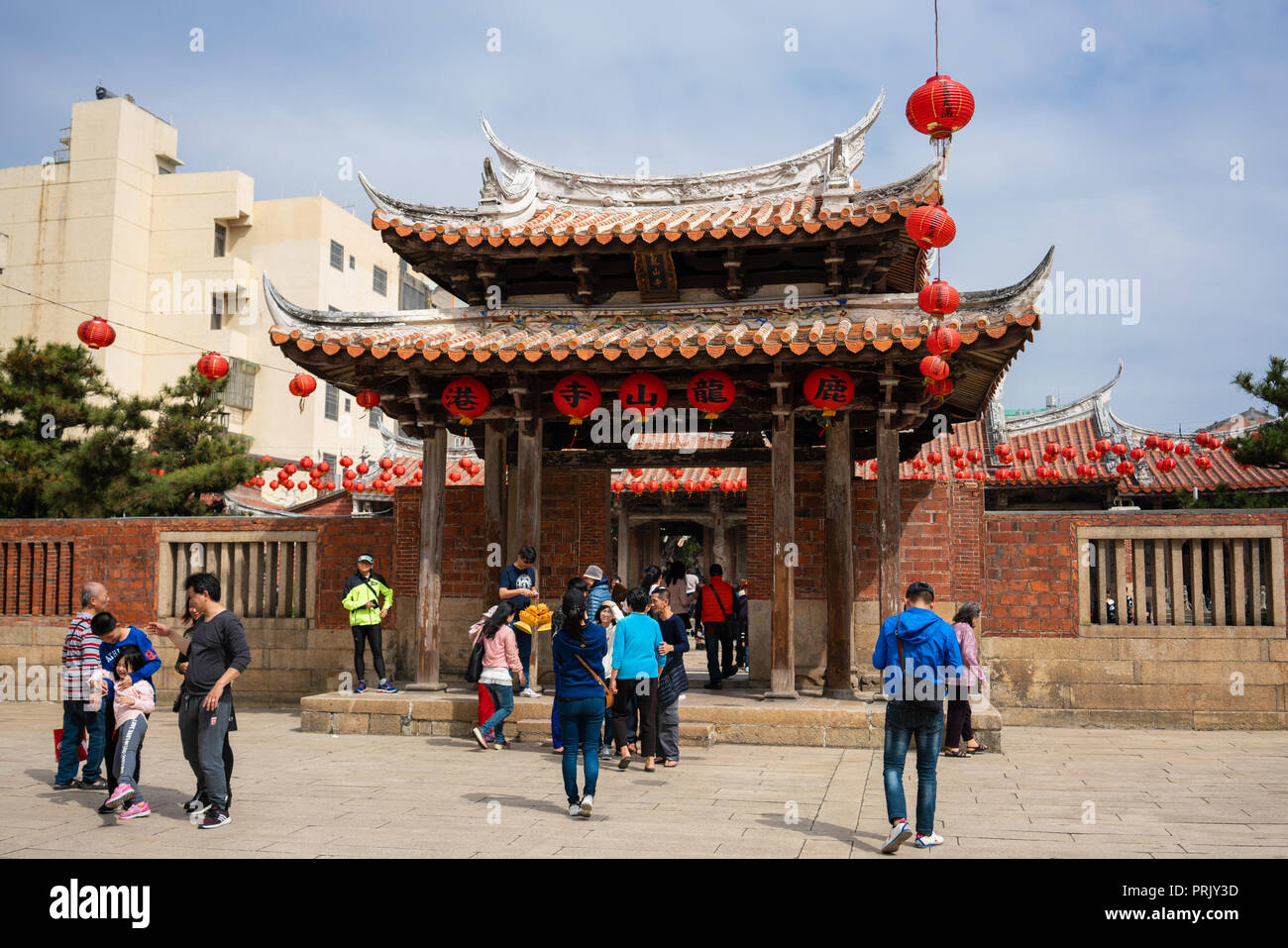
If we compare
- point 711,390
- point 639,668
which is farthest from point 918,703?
point 711,390

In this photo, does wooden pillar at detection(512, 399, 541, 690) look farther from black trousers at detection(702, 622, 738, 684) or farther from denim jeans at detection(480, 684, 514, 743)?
black trousers at detection(702, 622, 738, 684)

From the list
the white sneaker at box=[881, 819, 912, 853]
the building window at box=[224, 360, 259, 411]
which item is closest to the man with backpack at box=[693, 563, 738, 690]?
Result: the white sneaker at box=[881, 819, 912, 853]

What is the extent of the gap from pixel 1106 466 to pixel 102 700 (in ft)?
63.8

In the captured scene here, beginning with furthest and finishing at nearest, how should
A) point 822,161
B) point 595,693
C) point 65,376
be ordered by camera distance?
point 65,376 → point 822,161 → point 595,693

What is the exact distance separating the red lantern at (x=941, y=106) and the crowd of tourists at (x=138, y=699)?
6917 mm

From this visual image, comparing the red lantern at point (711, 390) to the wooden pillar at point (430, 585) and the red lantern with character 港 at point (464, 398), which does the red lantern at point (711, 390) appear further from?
the wooden pillar at point (430, 585)

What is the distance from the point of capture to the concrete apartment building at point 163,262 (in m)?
31.5

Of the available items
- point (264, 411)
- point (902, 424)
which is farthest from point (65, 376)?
point (264, 411)

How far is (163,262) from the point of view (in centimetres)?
3300

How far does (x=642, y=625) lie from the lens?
8.80 meters

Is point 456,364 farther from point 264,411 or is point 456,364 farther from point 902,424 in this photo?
point 264,411

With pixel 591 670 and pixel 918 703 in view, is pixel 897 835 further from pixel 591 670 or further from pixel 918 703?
pixel 591 670

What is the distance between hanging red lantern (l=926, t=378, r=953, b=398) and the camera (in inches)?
412

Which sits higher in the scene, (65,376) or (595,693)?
(65,376)
